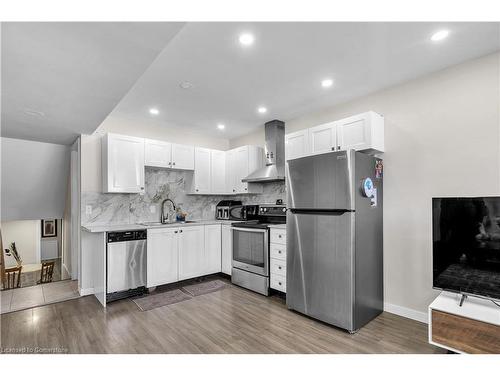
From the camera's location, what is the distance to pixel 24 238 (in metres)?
7.26

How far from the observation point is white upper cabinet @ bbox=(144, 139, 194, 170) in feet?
13.0

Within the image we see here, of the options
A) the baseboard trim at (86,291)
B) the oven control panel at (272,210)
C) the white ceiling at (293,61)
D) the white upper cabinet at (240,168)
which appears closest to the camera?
the white ceiling at (293,61)

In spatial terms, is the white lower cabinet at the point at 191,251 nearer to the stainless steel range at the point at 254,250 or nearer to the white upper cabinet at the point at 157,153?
the stainless steel range at the point at 254,250

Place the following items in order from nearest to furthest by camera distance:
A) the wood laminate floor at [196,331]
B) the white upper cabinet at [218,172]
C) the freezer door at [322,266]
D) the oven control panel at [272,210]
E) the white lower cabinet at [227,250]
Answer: the wood laminate floor at [196,331], the freezer door at [322,266], the oven control panel at [272,210], the white lower cabinet at [227,250], the white upper cabinet at [218,172]

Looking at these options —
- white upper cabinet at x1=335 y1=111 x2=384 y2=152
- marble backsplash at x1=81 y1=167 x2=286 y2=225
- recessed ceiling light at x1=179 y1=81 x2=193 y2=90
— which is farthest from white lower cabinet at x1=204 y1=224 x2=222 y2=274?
white upper cabinet at x1=335 y1=111 x2=384 y2=152

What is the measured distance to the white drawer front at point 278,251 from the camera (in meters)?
3.31

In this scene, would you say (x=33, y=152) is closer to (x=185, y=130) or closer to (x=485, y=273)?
(x=185, y=130)

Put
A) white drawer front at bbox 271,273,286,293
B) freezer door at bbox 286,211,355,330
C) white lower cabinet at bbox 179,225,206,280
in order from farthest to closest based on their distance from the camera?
white lower cabinet at bbox 179,225,206,280, white drawer front at bbox 271,273,286,293, freezer door at bbox 286,211,355,330

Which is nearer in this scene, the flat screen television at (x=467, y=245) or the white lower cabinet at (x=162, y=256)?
the flat screen television at (x=467, y=245)

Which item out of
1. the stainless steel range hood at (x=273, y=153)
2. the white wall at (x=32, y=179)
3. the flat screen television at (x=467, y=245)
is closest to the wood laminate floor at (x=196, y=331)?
the flat screen television at (x=467, y=245)

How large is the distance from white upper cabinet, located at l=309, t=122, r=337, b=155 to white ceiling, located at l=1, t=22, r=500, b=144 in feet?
1.30

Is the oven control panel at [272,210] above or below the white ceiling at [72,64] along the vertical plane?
below

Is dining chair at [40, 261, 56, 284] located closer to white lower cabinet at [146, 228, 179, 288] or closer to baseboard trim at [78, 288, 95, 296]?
baseboard trim at [78, 288, 95, 296]

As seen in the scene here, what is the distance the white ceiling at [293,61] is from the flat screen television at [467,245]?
1.30m
